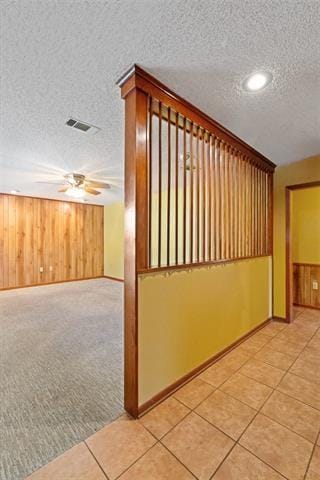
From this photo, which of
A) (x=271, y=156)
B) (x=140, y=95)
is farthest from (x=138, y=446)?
(x=271, y=156)

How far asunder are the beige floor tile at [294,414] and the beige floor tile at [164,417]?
612 mm

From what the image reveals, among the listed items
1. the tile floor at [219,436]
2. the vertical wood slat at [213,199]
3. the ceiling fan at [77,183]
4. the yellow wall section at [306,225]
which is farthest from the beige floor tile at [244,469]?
the ceiling fan at [77,183]

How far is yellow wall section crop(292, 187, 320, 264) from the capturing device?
3.98 meters

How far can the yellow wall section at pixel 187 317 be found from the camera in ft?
5.50

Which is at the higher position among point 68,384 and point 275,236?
point 275,236

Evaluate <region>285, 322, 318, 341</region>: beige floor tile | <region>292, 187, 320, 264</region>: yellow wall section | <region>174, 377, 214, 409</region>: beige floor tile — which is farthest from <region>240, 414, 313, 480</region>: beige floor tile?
<region>292, 187, 320, 264</region>: yellow wall section

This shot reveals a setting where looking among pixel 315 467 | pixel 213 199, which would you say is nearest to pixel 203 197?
pixel 213 199

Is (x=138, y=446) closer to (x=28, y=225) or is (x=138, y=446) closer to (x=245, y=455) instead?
(x=245, y=455)

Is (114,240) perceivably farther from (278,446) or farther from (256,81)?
(278,446)

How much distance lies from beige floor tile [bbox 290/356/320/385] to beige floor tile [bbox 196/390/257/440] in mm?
771

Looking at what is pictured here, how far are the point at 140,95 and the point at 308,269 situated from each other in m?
4.10

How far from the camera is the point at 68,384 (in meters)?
1.98

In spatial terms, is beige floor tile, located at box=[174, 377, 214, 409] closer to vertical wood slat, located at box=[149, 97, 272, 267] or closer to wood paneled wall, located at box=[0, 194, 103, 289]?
vertical wood slat, located at box=[149, 97, 272, 267]

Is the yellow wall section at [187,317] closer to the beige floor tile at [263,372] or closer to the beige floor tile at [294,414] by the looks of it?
the beige floor tile at [263,372]
